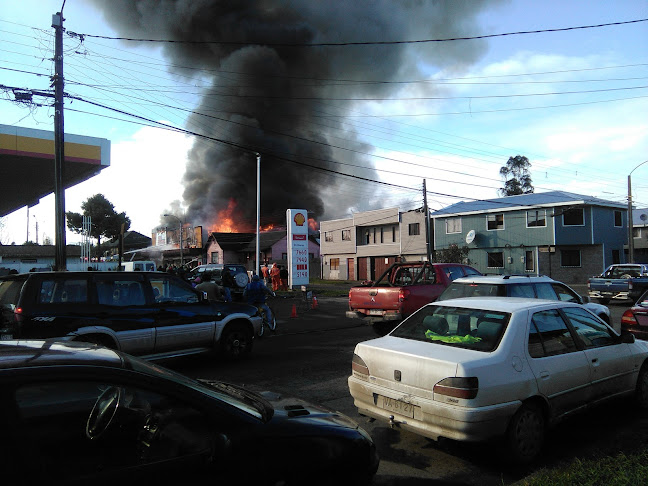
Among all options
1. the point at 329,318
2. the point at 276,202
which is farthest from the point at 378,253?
the point at 329,318

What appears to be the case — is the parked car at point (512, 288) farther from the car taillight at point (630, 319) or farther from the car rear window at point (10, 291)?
the car rear window at point (10, 291)

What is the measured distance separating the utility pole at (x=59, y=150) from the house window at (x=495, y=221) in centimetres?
3271

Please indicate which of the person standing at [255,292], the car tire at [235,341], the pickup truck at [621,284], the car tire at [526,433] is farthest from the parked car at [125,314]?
the pickup truck at [621,284]

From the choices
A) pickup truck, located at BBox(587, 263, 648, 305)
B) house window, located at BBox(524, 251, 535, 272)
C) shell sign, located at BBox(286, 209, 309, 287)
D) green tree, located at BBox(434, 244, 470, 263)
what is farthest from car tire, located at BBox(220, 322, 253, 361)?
house window, located at BBox(524, 251, 535, 272)

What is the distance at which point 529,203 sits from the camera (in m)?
36.0

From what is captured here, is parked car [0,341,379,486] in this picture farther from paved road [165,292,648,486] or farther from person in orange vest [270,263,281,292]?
person in orange vest [270,263,281,292]

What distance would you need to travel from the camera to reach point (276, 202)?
2421 inches

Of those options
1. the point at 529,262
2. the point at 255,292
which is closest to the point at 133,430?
the point at 255,292

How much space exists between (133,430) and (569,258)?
3791 centimetres

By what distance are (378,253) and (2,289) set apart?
39341mm

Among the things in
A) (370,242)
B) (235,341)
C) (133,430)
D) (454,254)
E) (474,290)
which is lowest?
(235,341)

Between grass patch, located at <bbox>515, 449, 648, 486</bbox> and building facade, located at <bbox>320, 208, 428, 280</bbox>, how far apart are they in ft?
118

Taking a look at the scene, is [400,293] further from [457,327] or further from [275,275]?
[275,275]

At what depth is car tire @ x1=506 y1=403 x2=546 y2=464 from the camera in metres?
3.93
